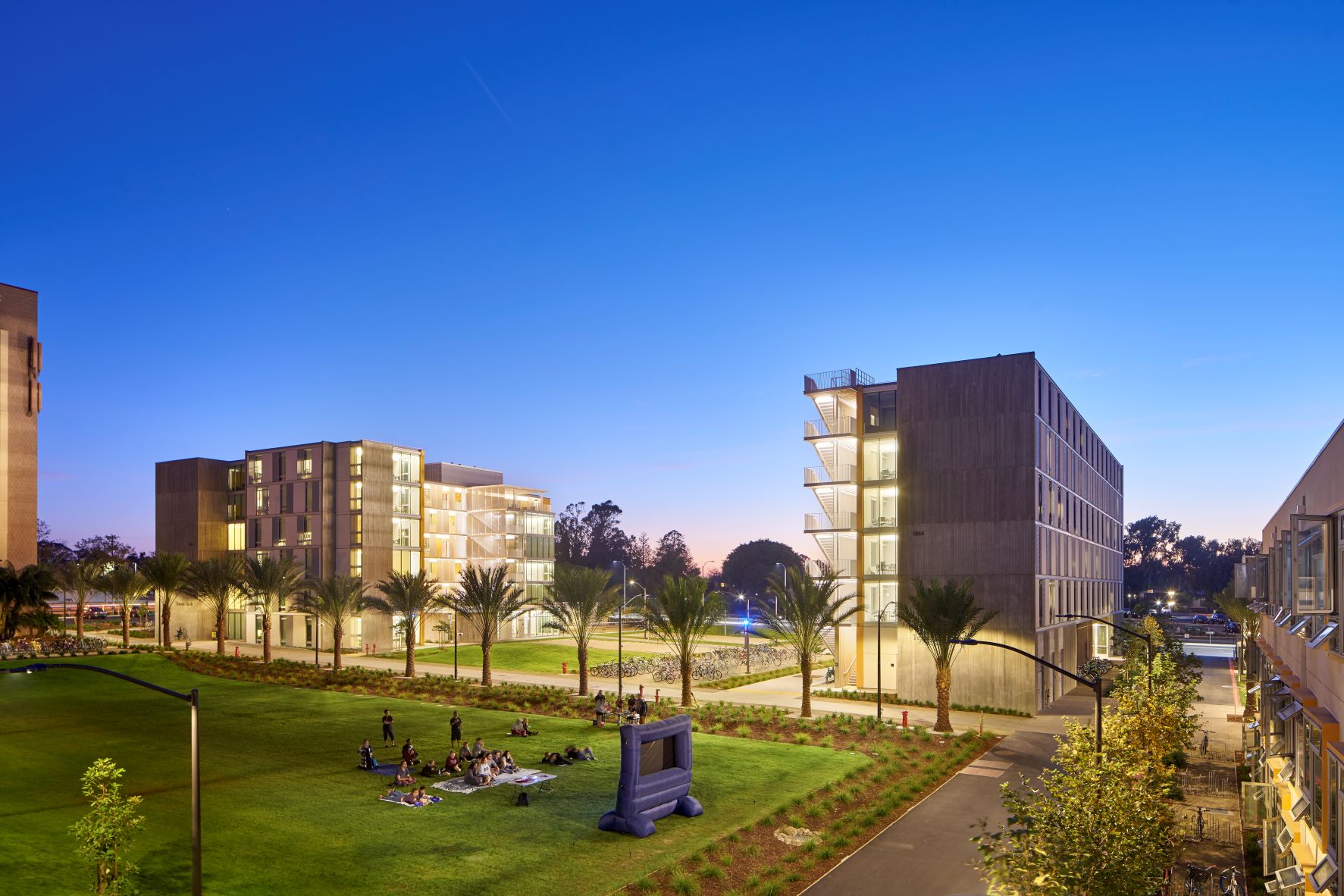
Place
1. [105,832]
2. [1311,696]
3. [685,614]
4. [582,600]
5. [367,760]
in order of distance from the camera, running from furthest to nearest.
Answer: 1. [582,600]
2. [685,614]
3. [367,760]
4. [105,832]
5. [1311,696]

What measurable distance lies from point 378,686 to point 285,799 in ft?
87.0

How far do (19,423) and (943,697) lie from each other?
245 feet

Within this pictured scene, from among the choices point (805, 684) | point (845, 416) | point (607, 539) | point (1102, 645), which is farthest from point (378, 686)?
point (607, 539)

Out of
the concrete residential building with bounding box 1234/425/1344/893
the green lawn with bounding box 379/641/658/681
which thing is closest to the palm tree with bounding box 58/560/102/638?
the green lawn with bounding box 379/641/658/681

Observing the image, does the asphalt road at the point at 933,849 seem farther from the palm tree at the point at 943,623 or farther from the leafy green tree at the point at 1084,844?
the palm tree at the point at 943,623

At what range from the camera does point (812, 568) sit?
57.7 metres

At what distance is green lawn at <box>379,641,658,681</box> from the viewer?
64.8 meters

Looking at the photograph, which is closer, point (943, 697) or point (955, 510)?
point (943, 697)

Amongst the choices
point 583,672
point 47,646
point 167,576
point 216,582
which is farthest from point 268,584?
point 583,672

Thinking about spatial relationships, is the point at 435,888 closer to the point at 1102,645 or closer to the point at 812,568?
the point at 812,568

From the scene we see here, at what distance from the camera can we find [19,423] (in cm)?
7469

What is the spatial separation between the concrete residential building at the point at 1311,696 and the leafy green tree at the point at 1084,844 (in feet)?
8.41

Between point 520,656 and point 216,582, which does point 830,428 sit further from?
point 216,582

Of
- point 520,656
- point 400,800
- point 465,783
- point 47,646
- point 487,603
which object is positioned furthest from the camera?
point 520,656
